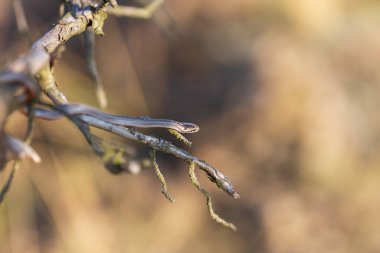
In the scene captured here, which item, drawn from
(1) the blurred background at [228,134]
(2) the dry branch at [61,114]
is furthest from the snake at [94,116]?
(1) the blurred background at [228,134]

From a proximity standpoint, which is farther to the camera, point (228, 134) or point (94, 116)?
point (228, 134)

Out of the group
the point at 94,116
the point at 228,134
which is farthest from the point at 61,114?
the point at 228,134

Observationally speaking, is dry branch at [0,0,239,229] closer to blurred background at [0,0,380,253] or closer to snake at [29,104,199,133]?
snake at [29,104,199,133]

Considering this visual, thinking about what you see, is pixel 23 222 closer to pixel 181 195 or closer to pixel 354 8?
pixel 181 195

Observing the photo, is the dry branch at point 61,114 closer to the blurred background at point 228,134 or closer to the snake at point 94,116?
the snake at point 94,116

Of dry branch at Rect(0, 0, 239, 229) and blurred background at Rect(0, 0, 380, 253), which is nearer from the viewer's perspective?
dry branch at Rect(0, 0, 239, 229)

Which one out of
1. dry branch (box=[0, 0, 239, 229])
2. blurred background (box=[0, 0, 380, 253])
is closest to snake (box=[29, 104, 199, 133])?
dry branch (box=[0, 0, 239, 229])

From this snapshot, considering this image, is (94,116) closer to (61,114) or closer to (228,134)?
(61,114)

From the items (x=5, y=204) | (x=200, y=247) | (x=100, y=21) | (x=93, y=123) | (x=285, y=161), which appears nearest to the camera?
(x=93, y=123)

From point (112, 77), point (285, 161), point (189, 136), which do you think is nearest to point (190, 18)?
point (112, 77)
